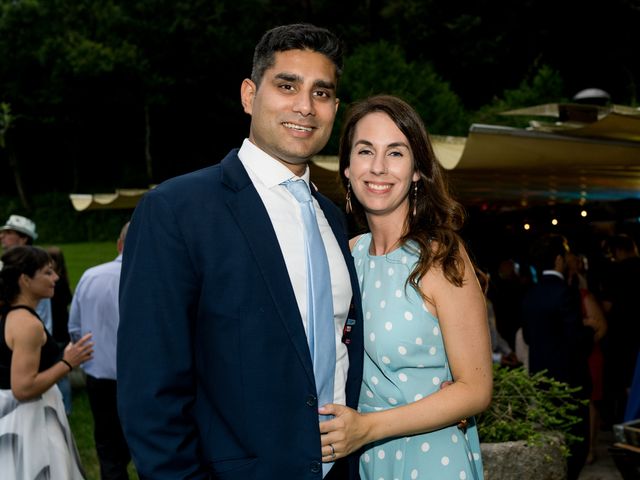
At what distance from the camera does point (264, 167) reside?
2119 millimetres

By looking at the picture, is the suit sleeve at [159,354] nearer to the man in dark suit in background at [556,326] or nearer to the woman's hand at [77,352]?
the woman's hand at [77,352]

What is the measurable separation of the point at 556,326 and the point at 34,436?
3.85 metres

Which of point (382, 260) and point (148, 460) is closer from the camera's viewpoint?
point (148, 460)

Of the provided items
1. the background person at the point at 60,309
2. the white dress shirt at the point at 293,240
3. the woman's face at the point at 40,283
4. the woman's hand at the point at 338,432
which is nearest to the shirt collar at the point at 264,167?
the white dress shirt at the point at 293,240

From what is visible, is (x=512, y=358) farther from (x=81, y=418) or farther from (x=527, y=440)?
(x=81, y=418)

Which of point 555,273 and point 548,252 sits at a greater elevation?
point 548,252

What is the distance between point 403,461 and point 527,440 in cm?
127

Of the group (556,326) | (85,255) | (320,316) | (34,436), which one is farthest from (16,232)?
(85,255)

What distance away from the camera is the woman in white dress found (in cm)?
377

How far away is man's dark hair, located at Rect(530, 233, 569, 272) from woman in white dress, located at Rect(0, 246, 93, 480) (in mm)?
3562

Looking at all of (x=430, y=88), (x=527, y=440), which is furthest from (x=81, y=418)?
(x=430, y=88)

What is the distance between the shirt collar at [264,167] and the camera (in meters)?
2.11

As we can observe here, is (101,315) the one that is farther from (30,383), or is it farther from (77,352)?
(30,383)

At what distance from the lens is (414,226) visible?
2.52 metres
